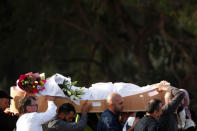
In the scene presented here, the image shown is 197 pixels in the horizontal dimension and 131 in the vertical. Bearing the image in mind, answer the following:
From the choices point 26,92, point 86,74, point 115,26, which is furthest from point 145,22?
point 26,92

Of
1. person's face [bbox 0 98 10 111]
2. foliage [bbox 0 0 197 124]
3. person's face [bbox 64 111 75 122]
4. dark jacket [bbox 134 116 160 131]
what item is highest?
foliage [bbox 0 0 197 124]

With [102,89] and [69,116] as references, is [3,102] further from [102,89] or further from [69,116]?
[102,89]

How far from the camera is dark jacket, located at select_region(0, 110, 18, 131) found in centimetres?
738

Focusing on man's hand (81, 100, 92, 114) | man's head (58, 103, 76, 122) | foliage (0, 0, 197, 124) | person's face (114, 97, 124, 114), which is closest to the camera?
man's head (58, 103, 76, 122)

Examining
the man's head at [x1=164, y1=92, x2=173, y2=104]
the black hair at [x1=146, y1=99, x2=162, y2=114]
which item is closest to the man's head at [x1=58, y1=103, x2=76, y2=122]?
the black hair at [x1=146, y1=99, x2=162, y2=114]

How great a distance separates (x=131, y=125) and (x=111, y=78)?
521 inches

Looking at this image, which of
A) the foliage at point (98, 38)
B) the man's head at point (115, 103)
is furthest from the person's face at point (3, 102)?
the foliage at point (98, 38)

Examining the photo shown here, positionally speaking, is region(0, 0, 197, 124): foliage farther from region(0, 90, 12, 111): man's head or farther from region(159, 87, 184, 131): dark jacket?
region(159, 87, 184, 131): dark jacket

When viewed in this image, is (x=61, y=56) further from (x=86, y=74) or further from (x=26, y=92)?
(x=26, y=92)

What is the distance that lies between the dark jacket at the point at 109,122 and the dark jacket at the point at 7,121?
128 centimetres

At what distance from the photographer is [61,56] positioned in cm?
2125

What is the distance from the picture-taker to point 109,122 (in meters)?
7.25

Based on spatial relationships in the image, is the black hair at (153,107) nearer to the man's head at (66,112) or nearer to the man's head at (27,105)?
the man's head at (66,112)

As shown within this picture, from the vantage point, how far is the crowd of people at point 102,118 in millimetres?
Answer: 6883
